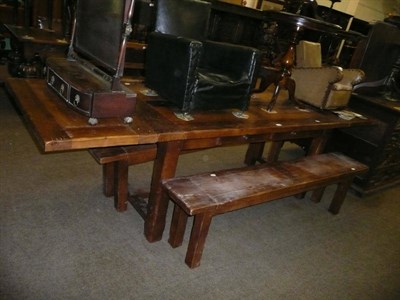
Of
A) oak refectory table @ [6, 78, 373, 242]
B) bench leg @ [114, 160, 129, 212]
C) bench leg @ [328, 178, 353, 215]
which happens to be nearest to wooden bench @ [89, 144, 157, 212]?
bench leg @ [114, 160, 129, 212]

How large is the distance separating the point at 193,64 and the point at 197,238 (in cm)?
93

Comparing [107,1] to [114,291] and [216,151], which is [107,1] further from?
[216,151]

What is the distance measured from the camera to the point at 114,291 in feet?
5.08

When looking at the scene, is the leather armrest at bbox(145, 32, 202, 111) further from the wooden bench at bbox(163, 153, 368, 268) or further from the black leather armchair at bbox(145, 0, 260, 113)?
the wooden bench at bbox(163, 153, 368, 268)

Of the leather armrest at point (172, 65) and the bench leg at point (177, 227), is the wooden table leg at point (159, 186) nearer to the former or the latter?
the bench leg at point (177, 227)

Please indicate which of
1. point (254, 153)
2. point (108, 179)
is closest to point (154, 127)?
point (108, 179)

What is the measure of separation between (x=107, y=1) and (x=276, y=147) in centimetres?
204

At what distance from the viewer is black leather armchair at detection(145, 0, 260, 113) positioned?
171cm

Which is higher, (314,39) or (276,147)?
(314,39)

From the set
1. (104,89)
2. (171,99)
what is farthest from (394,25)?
(104,89)

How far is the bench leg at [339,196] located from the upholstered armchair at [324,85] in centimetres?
64

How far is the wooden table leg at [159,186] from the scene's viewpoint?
171cm

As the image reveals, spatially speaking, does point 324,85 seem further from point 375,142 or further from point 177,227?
point 177,227

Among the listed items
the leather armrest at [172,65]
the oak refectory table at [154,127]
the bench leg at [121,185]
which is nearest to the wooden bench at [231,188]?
the oak refectory table at [154,127]
